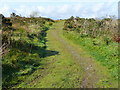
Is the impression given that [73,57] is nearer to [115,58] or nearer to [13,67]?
[115,58]

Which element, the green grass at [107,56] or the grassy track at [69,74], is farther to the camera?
the green grass at [107,56]

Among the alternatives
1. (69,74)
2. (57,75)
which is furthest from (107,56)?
(57,75)

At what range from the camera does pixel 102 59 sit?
39.9ft

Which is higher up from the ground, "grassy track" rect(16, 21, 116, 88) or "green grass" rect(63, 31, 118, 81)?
"green grass" rect(63, 31, 118, 81)

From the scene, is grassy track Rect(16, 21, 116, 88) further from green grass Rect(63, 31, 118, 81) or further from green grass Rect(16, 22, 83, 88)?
green grass Rect(63, 31, 118, 81)

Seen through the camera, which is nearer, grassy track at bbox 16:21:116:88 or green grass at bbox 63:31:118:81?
grassy track at bbox 16:21:116:88

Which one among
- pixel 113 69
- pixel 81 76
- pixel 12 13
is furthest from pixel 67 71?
pixel 12 13

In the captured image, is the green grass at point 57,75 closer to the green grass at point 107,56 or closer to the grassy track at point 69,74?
the grassy track at point 69,74

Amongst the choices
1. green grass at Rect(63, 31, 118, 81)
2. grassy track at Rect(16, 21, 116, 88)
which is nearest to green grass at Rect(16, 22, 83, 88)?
grassy track at Rect(16, 21, 116, 88)

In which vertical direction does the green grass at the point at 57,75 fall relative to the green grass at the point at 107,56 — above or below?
below

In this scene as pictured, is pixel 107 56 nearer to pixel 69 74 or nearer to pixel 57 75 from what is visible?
pixel 69 74

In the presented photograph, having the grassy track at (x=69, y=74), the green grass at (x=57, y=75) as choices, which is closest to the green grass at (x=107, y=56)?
the grassy track at (x=69, y=74)

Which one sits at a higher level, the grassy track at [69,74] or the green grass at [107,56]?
the green grass at [107,56]

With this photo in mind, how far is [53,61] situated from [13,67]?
127 inches
